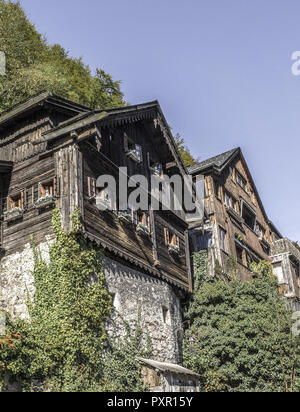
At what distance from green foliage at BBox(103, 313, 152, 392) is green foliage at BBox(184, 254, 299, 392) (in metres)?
4.48

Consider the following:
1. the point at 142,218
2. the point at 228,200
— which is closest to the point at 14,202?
the point at 142,218

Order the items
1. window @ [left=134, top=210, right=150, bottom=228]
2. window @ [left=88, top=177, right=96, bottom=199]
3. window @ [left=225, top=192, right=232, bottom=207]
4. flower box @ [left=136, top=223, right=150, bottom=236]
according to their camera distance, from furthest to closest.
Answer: window @ [left=225, top=192, right=232, bottom=207]
window @ [left=134, top=210, right=150, bottom=228]
flower box @ [left=136, top=223, right=150, bottom=236]
window @ [left=88, top=177, right=96, bottom=199]

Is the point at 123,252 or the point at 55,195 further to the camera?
the point at 123,252

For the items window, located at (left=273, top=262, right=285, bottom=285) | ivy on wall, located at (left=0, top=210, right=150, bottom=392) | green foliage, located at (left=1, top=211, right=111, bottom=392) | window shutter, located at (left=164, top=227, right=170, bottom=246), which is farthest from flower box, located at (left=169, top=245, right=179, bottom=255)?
window, located at (left=273, top=262, right=285, bottom=285)

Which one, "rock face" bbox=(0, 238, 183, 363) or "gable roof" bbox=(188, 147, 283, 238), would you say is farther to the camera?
"gable roof" bbox=(188, 147, 283, 238)

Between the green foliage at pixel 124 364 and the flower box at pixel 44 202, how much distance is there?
5.15 metres

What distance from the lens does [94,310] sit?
16812mm

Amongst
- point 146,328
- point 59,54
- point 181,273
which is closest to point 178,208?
point 181,273

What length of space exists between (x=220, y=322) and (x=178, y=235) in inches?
190

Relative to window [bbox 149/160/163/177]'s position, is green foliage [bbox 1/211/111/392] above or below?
below

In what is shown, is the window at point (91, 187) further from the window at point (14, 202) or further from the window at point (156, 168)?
the window at point (156, 168)

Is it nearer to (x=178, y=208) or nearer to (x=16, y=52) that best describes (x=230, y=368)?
(x=178, y=208)

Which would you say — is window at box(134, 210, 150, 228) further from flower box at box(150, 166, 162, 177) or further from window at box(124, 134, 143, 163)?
flower box at box(150, 166, 162, 177)

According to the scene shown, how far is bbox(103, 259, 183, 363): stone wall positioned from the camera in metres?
18.6
